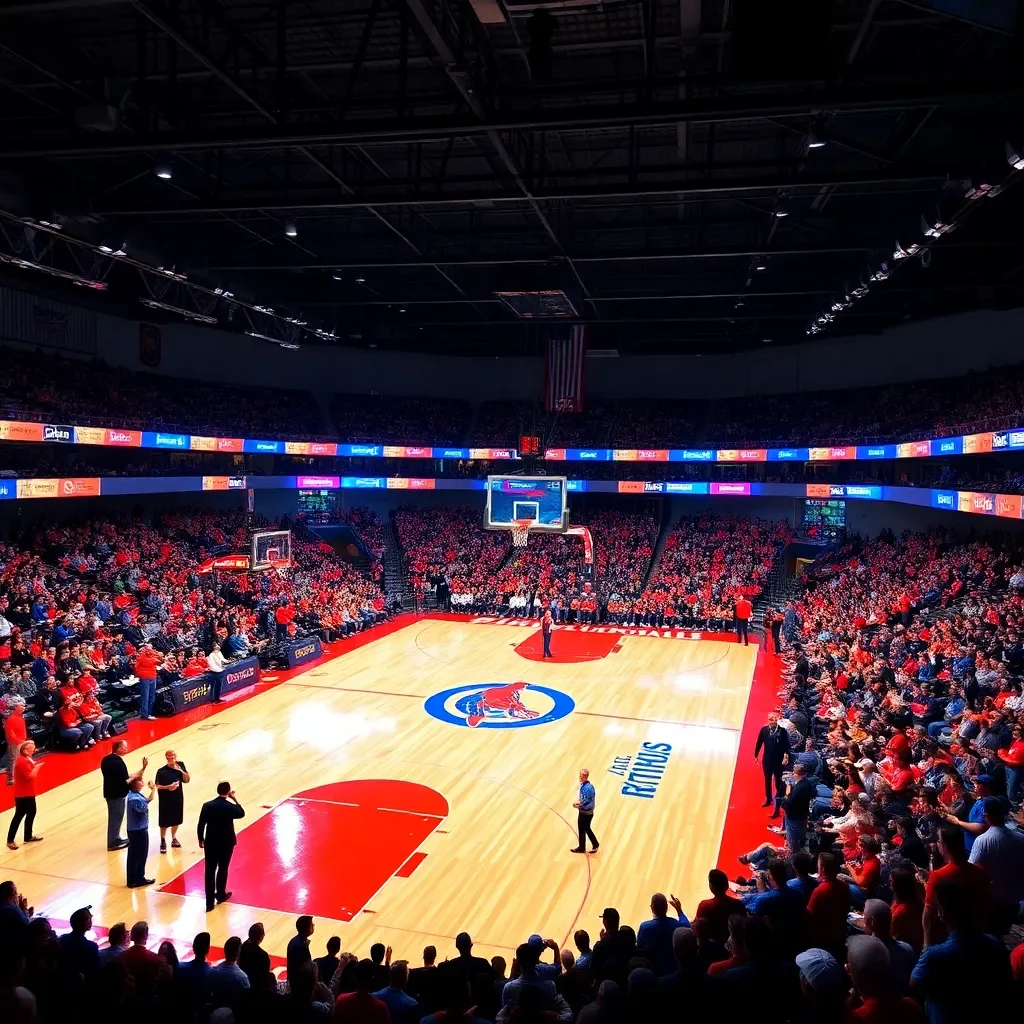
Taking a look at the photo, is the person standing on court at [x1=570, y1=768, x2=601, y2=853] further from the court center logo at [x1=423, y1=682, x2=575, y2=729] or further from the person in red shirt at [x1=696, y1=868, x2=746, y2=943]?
the court center logo at [x1=423, y1=682, x2=575, y2=729]

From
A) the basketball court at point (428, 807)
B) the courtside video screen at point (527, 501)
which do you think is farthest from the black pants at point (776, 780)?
the courtside video screen at point (527, 501)

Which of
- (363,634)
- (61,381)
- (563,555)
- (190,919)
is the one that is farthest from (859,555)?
(61,381)

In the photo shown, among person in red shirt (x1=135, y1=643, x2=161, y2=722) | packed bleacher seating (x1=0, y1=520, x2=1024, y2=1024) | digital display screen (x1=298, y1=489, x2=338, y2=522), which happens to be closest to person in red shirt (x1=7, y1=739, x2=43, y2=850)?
packed bleacher seating (x1=0, y1=520, x2=1024, y2=1024)

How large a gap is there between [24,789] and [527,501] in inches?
755

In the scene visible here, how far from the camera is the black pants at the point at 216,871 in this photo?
29.5 ft

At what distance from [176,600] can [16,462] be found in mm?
7658

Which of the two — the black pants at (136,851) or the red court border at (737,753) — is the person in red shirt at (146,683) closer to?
the red court border at (737,753)

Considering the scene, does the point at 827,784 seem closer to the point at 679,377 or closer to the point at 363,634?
the point at 363,634

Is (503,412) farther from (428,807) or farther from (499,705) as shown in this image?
(428,807)

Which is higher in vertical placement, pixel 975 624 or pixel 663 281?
pixel 663 281

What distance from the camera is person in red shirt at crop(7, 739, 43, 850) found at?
32.9 ft

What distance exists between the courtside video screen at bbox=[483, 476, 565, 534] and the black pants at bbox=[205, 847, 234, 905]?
18.7 m

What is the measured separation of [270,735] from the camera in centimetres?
1555

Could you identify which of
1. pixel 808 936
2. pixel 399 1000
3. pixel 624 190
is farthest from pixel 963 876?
pixel 624 190
